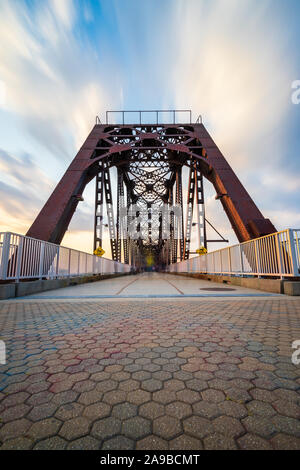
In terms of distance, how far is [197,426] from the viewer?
0.90 meters

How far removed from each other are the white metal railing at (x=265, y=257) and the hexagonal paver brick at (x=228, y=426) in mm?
5055

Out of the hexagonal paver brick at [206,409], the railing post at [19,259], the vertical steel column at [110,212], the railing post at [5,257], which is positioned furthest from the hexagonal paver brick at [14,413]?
the vertical steel column at [110,212]

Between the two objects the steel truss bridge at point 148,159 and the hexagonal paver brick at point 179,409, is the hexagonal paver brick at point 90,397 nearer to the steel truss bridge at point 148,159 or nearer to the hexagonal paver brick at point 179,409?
the hexagonal paver brick at point 179,409

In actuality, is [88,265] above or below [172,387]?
above

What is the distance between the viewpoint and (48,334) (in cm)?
226

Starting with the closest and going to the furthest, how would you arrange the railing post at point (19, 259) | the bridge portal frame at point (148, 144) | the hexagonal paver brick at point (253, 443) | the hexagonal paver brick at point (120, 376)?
the hexagonal paver brick at point (253, 443) < the hexagonal paver brick at point (120, 376) < the railing post at point (19, 259) < the bridge portal frame at point (148, 144)

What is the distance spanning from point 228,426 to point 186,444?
210 millimetres

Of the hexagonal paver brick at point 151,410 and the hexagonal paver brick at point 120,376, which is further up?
the hexagonal paver brick at point 151,410

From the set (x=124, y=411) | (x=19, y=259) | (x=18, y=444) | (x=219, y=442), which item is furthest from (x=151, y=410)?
(x=19, y=259)

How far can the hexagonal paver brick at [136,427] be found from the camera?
2.79ft
